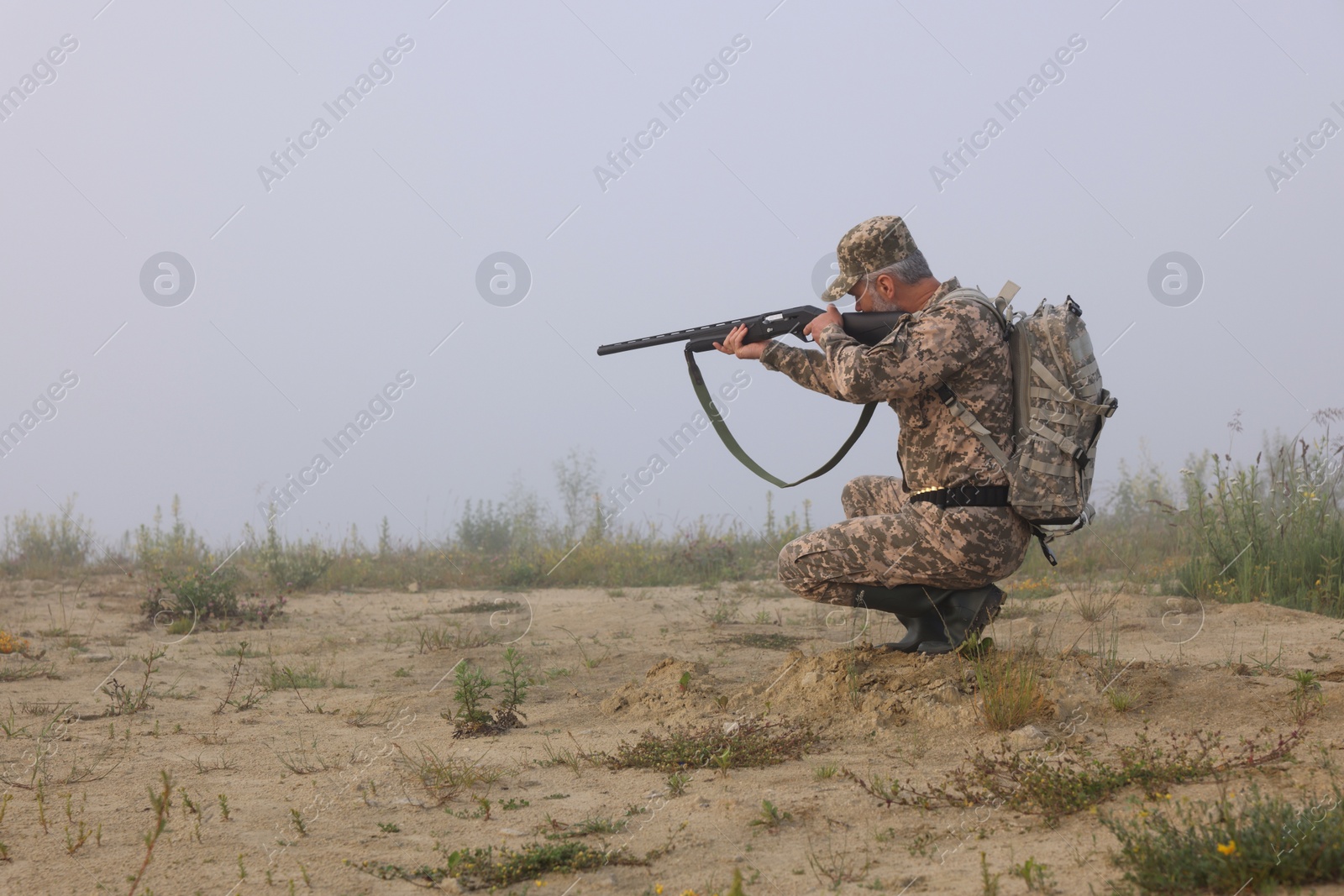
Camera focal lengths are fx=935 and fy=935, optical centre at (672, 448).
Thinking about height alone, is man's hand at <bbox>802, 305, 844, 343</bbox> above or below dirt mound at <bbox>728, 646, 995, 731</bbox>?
above

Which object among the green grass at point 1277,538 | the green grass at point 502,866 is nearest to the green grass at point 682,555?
the green grass at point 1277,538

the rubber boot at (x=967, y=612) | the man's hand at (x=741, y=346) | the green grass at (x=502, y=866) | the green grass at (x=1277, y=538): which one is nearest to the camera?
the green grass at (x=502, y=866)

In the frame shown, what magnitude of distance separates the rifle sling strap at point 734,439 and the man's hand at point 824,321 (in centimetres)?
52

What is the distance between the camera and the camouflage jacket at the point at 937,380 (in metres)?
3.85

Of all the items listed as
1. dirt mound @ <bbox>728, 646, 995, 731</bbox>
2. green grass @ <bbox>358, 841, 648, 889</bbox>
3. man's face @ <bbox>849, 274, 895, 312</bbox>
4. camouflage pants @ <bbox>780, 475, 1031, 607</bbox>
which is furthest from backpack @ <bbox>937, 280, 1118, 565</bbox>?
green grass @ <bbox>358, 841, 648, 889</bbox>

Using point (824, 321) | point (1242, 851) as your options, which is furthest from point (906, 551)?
point (1242, 851)

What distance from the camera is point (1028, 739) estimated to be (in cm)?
347

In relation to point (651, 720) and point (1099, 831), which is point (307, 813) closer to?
point (651, 720)

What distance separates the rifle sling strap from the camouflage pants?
0.33 metres

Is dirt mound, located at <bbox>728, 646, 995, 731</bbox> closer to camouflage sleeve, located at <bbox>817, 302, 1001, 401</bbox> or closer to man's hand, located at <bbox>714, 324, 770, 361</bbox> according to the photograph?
camouflage sleeve, located at <bbox>817, 302, 1001, 401</bbox>

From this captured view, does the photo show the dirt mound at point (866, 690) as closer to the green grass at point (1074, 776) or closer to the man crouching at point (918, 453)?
the man crouching at point (918, 453)

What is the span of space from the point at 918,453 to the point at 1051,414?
59 cm

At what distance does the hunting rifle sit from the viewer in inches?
167

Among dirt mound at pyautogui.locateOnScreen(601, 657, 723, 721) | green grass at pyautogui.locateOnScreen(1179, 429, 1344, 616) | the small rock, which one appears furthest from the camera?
green grass at pyautogui.locateOnScreen(1179, 429, 1344, 616)
